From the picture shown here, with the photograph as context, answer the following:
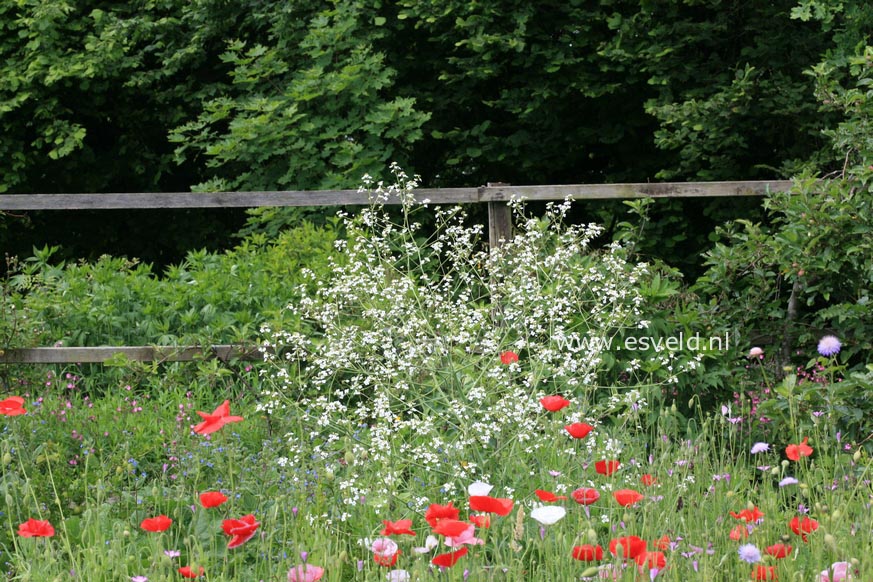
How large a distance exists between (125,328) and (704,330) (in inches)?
128

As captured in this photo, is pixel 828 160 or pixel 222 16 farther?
pixel 222 16

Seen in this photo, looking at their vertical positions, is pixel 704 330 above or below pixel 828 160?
below

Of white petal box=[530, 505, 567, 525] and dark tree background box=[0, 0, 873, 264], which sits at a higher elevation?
dark tree background box=[0, 0, 873, 264]

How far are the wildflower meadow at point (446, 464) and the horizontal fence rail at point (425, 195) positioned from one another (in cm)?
39

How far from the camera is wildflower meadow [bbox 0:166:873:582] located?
208 cm

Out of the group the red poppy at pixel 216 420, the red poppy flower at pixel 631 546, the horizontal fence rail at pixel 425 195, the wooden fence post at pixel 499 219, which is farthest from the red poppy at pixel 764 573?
the wooden fence post at pixel 499 219

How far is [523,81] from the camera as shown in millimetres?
9148

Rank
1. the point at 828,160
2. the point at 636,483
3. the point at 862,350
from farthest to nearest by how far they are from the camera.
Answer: the point at 828,160, the point at 862,350, the point at 636,483

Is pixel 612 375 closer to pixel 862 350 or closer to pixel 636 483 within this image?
pixel 862 350

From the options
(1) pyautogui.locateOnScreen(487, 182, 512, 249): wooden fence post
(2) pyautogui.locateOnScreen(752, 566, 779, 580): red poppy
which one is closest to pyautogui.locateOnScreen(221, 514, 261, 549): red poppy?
(2) pyautogui.locateOnScreen(752, 566, 779, 580): red poppy

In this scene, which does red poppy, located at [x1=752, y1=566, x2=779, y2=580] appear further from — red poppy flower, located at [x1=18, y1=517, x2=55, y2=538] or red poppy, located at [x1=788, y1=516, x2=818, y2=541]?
red poppy flower, located at [x1=18, y1=517, x2=55, y2=538]

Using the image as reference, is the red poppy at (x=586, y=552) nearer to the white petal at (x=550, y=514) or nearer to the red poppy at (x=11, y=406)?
the white petal at (x=550, y=514)

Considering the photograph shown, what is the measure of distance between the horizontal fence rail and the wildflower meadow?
0.39 meters

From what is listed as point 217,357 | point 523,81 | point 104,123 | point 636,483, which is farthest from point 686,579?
point 104,123
